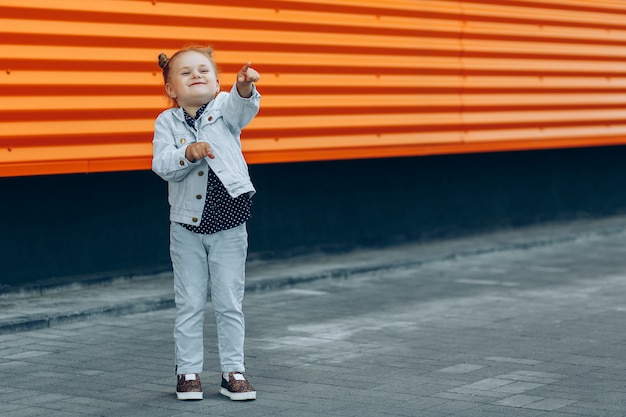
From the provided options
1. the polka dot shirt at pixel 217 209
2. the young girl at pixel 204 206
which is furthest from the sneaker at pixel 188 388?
the polka dot shirt at pixel 217 209

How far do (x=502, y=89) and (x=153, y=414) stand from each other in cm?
778

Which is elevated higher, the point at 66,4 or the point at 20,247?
the point at 66,4

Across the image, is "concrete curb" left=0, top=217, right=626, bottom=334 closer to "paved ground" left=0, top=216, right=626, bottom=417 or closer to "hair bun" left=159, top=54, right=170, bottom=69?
"paved ground" left=0, top=216, right=626, bottom=417

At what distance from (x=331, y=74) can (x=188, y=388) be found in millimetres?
Result: 5392

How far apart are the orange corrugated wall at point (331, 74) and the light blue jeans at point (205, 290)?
2933mm

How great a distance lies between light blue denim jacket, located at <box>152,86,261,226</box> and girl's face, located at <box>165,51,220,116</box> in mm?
71

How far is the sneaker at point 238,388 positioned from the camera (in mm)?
5898

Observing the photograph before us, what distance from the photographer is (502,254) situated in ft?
40.2

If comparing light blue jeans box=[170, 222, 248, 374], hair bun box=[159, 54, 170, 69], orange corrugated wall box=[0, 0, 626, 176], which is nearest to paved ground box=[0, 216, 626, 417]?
light blue jeans box=[170, 222, 248, 374]

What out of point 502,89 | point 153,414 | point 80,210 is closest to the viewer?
point 153,414

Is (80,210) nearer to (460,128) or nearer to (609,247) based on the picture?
(460,128)

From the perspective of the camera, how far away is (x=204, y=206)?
5902mm

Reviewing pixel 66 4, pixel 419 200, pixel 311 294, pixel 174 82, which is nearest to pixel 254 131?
pixel 311 294

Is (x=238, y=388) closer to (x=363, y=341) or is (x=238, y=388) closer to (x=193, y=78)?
(x=193, y=78)
